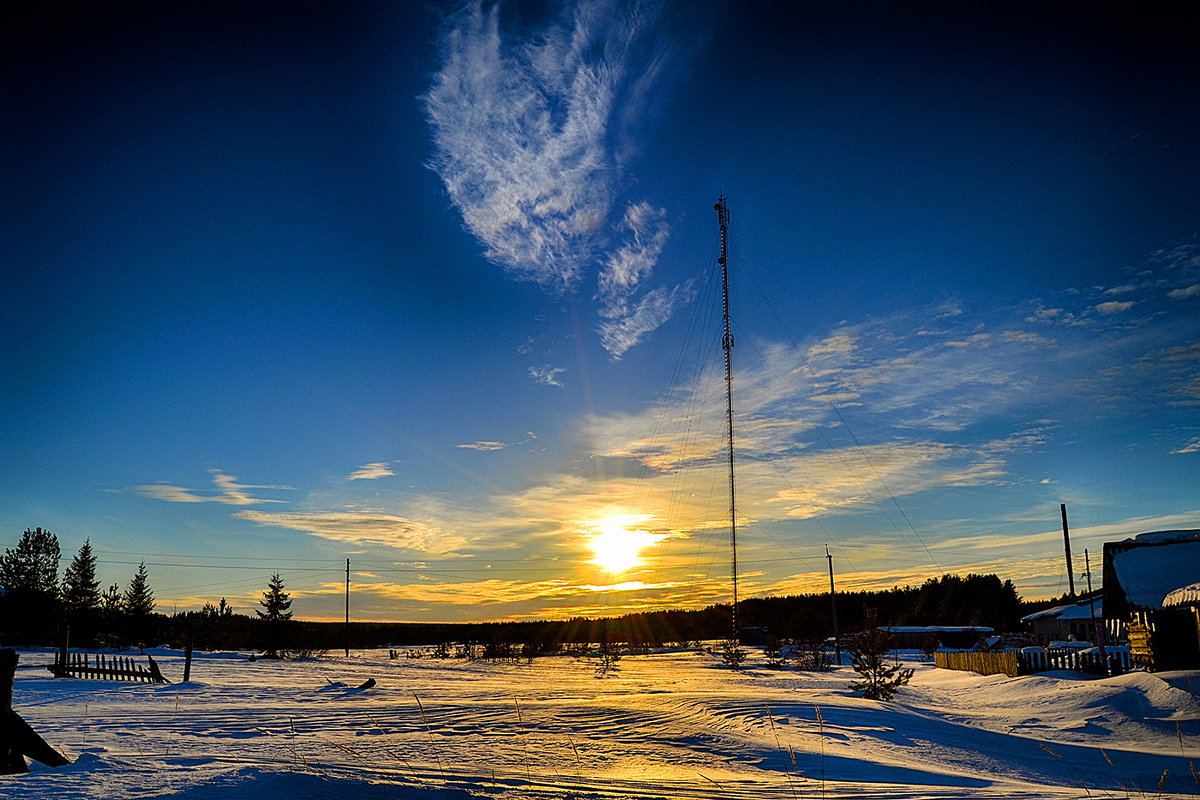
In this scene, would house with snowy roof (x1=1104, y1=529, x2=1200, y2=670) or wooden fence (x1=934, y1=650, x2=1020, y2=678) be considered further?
wooden fence (x1=934, y1=650, x2=1020, y2=678)

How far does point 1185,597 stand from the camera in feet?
73.8

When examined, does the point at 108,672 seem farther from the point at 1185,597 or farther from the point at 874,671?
the point at 1185,597

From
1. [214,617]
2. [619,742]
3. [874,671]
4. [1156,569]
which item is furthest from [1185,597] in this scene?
[214,617]

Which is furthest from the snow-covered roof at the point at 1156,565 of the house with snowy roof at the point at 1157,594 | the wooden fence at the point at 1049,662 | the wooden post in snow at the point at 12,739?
the wooden post in snow at the point at 12,739

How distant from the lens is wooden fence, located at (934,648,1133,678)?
2334cm

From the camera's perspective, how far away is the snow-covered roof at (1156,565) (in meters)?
26.3

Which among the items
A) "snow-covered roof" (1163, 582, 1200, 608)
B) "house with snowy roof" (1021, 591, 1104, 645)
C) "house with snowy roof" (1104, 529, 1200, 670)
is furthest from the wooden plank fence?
"house with snowy roof" (1021, 591, 1104, 645)

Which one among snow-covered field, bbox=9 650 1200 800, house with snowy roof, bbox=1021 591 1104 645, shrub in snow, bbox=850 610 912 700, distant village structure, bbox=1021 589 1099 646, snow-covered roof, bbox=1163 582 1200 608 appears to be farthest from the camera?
house with snowy roof, bbox=1021 591 1104 645

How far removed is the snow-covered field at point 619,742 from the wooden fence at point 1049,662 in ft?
10.4

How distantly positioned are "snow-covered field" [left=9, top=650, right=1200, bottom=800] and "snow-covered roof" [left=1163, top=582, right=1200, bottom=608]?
5.18 meters

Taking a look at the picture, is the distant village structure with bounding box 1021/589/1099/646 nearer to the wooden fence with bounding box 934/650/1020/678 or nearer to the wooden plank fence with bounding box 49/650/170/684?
the wooden fence with bounding box 934/650/1020/678

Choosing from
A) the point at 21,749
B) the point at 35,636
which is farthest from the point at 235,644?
the point at 21,749

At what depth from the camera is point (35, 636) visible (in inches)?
2072

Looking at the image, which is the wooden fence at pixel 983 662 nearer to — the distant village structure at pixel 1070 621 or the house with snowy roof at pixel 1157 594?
the house with snowy roof at pixel 1157 594
